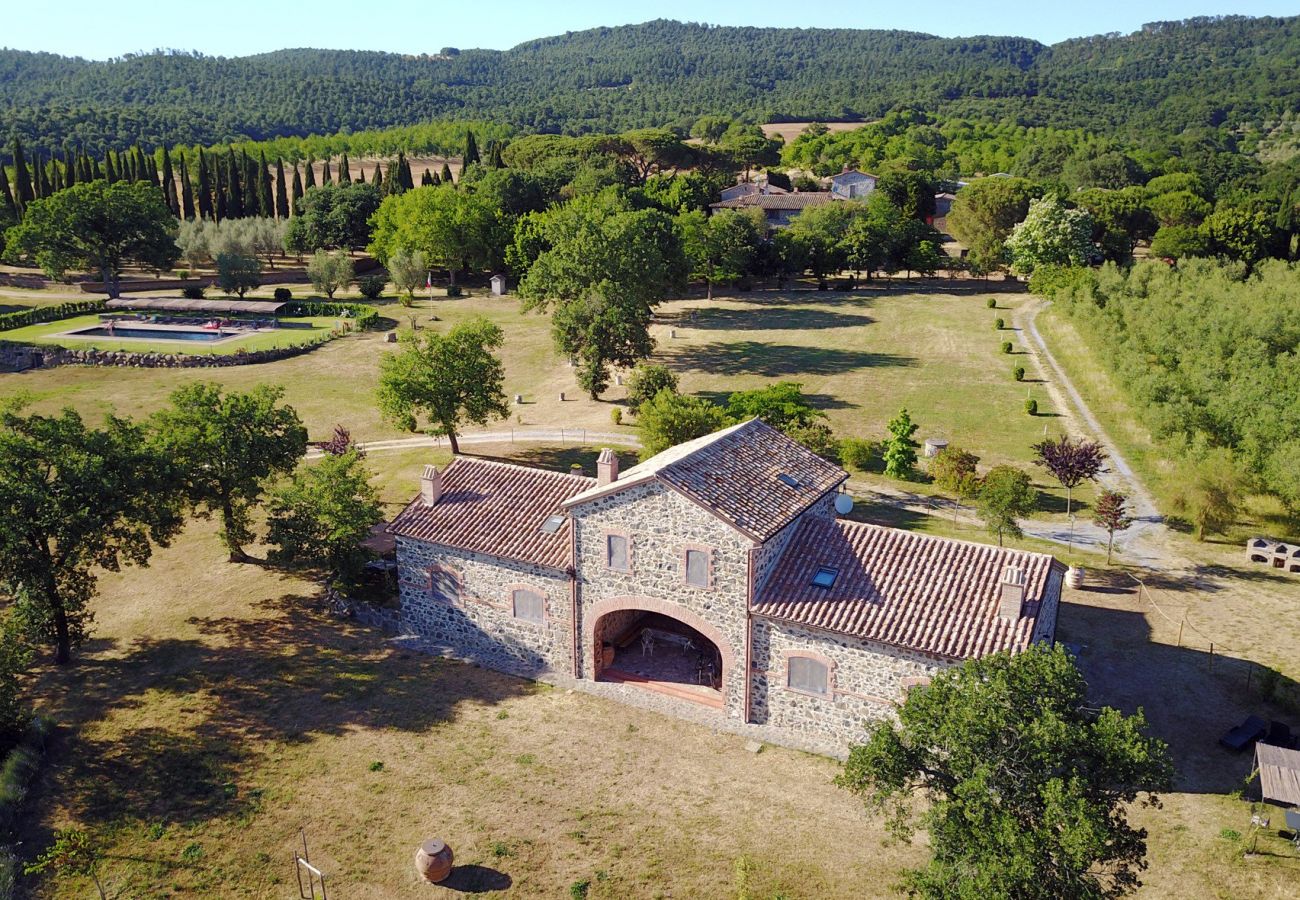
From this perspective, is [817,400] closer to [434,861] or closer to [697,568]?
[697,568]

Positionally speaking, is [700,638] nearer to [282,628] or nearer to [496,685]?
[496,685]

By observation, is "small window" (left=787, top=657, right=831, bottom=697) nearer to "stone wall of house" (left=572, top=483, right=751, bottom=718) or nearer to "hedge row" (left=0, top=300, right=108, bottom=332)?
"stone wall of house" (left=572, top=483, right=751, bottom=718)

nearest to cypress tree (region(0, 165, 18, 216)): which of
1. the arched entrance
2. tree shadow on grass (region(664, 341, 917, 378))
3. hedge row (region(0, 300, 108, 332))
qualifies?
hedge row (region(0, 300, 108, 332))

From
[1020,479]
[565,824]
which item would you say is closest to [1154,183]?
[1020,479]

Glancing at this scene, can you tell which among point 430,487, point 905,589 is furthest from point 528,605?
point 905,589

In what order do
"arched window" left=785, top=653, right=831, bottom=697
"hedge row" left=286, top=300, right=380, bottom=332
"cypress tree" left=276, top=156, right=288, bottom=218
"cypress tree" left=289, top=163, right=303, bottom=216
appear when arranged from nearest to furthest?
"arched window" left=785, top=653, right=831, bottom=697 < "hedge row" left=286, top=300, right=380, bottom=332 < "cypress tree" left=289, top=163, right=303, bottom=216 < "cypress tree" left=276, top=156, right=288, bottom=218

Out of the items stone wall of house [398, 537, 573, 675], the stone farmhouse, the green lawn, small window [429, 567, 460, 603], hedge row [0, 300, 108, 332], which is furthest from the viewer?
hedge row [0, 300, 108, 332]

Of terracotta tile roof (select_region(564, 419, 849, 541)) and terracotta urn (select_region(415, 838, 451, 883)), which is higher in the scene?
terracotta tile roof (select_region(564, 419, 849, 541))
